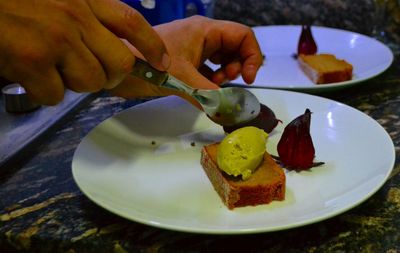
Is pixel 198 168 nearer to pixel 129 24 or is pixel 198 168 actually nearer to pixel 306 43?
pixel 129 24

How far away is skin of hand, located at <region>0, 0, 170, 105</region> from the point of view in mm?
547

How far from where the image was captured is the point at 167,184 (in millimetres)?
655

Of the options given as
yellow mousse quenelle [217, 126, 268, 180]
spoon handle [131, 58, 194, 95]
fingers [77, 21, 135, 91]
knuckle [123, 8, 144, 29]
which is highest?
knuckle [123, 8, 144, 29]

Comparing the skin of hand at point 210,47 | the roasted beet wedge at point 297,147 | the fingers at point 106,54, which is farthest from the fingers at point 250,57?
the fingers at point 106,54

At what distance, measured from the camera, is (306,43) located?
113 cm

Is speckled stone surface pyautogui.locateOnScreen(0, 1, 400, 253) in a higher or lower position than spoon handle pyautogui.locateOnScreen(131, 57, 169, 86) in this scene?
lower

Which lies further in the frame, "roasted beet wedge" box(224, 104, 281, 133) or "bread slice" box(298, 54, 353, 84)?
"bread slice" box(298, 54, 353, 84)

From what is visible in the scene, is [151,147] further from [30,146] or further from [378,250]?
[378,250]

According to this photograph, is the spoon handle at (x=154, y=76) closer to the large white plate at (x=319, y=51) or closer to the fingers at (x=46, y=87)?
the fingers at (x=46, y=87)

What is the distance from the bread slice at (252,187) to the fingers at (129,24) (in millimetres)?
160

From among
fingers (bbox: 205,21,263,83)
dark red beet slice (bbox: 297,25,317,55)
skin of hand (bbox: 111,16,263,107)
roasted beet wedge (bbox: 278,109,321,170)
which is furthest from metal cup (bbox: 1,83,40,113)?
dark red beet slice (bbox: 297,25,317,55)

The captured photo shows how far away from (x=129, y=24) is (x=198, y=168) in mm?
210

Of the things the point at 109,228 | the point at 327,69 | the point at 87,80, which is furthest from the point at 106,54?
the point at 327,69

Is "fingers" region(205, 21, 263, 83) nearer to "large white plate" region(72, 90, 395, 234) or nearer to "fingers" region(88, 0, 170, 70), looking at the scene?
"large white plate" region(72, 90, 395, 234)
